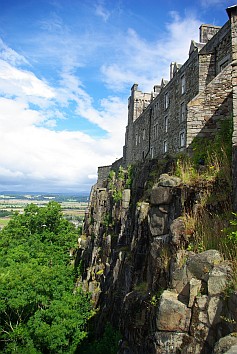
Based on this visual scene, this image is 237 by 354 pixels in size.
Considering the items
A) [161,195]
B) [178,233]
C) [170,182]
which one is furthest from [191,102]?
[178,233]

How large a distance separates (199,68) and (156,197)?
13.3 metres

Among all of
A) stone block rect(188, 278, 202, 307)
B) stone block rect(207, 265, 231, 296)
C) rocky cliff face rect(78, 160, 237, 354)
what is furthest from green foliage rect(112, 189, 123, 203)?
stone block rect(207, 265, 231, 296)

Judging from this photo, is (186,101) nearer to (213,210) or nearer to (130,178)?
(130,178)

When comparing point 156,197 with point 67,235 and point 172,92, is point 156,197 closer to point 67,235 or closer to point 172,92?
point 172,92

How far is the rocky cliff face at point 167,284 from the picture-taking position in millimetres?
6109

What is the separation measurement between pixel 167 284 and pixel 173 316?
173 centimetres

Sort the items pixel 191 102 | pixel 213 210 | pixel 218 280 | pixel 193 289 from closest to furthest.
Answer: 1. pixel 218 280
2. pixel 193 289
3. pixel 213 210
4. pixel 191 102

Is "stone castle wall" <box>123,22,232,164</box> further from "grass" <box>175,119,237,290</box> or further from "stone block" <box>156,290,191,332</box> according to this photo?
"stone block" <box>156,290,191,332</box>

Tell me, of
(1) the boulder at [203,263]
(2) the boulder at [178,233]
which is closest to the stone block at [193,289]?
(1) the boulder at [203,263]

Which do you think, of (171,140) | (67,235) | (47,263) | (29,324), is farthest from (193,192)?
(67,235)

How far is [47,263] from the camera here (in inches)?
1079

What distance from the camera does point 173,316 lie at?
21.9 ft

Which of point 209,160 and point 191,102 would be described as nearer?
point 209,160

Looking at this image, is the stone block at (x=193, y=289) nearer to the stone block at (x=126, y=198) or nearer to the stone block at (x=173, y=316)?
the stone block at (x=173, y=316)
